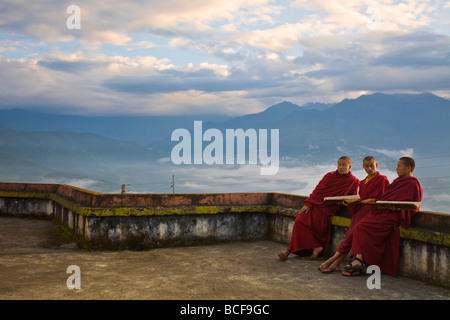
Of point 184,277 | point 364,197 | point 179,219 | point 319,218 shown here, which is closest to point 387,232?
point 364,197

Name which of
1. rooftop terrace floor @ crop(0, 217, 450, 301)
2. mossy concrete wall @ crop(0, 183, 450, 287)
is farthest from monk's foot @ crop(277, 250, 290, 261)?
mossy concrete wall @ crop(0, 183, 450, 287)

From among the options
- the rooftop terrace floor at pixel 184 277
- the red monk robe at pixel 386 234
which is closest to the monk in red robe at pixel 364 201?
the red monk robe at pixel 386 234

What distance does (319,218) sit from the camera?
6.75m

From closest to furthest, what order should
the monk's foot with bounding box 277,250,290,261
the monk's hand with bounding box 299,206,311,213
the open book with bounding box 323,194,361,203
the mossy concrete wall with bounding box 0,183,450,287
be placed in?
1. the open book with bounding box 323,194,361,203
2. the monk's foot with bounding box 277,250,290,261
3. the monk's hand with bounding box 299,206,311,213
4. the mossy concrete wall with bounding box 0,183,450,287

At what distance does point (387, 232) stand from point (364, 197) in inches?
25.2

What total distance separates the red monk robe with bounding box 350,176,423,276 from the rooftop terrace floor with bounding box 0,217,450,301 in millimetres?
221

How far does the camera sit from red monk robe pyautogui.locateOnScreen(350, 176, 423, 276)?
5.75 m

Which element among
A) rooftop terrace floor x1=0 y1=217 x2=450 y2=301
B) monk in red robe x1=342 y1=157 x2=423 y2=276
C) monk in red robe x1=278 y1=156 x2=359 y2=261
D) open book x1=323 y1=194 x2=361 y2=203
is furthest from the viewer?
monk in red robe x1=278 y1=156 x2=359 y2=261

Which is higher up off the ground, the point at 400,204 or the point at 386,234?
the point at 400,204

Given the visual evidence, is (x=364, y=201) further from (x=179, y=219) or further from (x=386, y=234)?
(x=179, y=219)

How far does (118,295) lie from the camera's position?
15.4ft

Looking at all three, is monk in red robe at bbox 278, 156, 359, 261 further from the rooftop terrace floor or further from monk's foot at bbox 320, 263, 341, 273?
monk's foot at bbox 320, 263, 341, 273

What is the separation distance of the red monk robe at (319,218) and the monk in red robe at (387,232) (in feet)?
2.92
